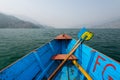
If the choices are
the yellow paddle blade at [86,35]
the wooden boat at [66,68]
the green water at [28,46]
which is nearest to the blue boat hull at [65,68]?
the wooden boat at [66,68]

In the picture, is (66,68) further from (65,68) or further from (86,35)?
(86,35)

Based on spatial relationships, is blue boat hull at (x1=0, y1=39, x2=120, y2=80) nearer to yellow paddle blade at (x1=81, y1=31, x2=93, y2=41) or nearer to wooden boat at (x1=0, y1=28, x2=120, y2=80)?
wooden boat at (x1=0, y1=28, x2=120, y2=80)

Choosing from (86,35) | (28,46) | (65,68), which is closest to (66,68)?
(65,68)

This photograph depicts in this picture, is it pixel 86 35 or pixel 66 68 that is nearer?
pixel 66 68

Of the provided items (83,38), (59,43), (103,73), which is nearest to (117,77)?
(103,73)

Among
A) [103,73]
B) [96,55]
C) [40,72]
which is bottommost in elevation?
[40,72]

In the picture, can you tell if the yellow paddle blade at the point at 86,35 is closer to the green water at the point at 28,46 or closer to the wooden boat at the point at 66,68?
the wooden boat at the point at 66,68

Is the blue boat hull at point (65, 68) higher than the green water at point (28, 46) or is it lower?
higher

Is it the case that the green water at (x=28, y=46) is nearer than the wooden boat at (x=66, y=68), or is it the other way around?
the wooden boat at (x=66, y=68)

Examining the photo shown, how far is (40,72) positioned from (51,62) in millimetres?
1705

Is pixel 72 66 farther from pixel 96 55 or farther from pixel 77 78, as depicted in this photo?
pixel 96 55

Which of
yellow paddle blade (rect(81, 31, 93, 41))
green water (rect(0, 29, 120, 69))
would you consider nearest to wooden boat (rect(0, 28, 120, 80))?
yellow paddle blade (rect(81, 31, 93, 41))

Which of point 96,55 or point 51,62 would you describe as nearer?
point 96,55

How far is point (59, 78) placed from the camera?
6.90 m
